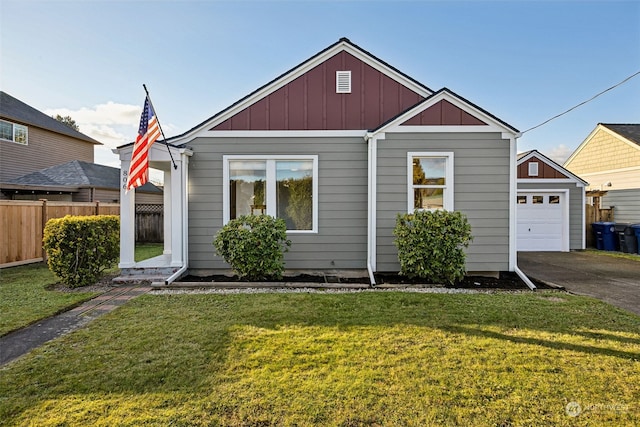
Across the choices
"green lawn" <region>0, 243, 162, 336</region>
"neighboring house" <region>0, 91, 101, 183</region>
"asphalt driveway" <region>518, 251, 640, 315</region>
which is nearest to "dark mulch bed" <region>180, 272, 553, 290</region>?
"asphalt driveway" <region>518, 251, 640, 315</region>

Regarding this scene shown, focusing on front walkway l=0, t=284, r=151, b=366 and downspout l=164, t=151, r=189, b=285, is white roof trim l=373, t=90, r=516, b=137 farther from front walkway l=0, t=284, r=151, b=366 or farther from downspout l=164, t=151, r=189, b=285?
front walkway l=0, t=284, r=151, b=366

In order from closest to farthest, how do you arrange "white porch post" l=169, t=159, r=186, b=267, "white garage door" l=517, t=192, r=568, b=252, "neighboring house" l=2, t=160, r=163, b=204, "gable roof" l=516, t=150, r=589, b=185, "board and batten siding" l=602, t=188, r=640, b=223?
"white porch post" l=169, t=159, r=186, b=267 < "gable roof" l=516, t=150, r=589, b=185 < "white garage door" l=517, t=192, r=568, b=252 < "board and batten siding" l=602, t=188, r=640, b=223 < "neighboring house" l=2, t=160, r=163, b=204

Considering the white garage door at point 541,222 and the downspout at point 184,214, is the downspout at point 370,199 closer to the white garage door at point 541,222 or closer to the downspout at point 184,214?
the downspout at point 184,214

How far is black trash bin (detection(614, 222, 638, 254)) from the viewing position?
35.8 feet

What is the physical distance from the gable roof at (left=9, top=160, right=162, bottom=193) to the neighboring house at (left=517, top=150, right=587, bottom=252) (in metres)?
18.7

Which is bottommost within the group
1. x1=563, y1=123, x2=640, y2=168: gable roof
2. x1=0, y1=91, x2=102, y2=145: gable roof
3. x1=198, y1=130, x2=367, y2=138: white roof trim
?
x1=198, y1=130, x2=367, y2=138: white roof trim

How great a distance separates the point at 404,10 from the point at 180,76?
704cm

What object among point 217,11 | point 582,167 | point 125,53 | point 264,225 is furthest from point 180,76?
point 582,167

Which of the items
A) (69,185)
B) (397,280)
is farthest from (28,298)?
(69,185)

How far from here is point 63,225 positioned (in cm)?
570

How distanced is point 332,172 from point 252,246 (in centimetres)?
239

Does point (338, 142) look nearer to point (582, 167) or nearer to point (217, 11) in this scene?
point (217, 11)

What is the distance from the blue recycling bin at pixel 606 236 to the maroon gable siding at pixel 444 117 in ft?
31.2

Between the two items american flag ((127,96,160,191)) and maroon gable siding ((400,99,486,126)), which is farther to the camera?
maroon gable siding ((400,99,486,126))
